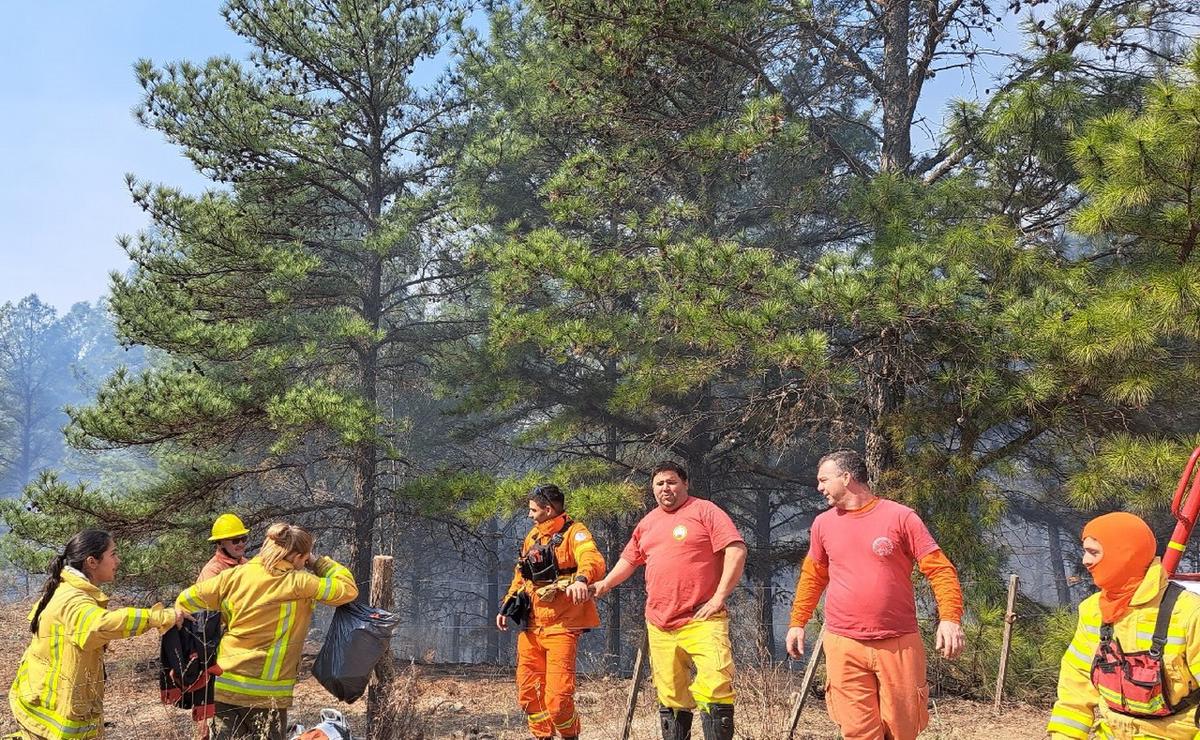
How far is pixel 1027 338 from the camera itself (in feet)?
24.7

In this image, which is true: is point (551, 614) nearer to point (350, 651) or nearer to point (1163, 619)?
point (350, 651)

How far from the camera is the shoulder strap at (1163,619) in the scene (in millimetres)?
2947

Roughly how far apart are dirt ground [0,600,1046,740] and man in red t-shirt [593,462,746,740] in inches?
48.1

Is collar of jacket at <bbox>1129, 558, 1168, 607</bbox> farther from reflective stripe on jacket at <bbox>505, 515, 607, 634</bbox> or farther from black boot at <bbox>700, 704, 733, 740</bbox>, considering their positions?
reflective stripe on jacket at <bbox>505, 515, 607, 634</bbox>

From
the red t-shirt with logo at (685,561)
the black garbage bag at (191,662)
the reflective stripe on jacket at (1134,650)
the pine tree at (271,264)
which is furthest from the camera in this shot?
the pine tree at (271,264)

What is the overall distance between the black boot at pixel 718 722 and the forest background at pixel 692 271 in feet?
5.69

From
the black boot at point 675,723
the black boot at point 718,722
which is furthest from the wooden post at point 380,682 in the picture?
the black boot at point 718,722

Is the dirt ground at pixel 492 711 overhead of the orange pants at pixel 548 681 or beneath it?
beneath

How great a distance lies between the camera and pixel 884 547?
4234 millimetres

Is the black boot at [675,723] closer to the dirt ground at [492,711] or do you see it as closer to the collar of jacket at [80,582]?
the dirt ground at [492,711]

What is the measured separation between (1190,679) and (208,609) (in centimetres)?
425

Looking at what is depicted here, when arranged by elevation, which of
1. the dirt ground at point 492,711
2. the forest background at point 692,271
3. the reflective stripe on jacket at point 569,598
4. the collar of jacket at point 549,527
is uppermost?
the forest background at point 692,271

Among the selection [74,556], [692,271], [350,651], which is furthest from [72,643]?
[692,271]

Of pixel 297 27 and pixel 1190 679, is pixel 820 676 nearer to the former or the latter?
pixel 1190 679
